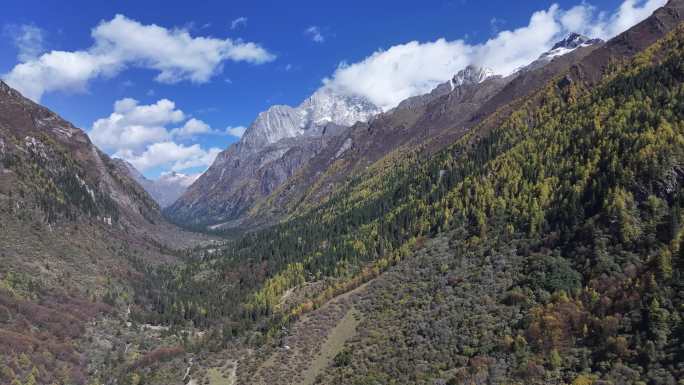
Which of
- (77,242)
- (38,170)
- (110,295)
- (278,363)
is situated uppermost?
(38,170)

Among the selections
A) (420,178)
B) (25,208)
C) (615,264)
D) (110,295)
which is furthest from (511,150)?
(25,208)

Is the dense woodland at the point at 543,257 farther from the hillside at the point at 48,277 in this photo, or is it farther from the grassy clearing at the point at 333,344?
the hillside at the point at 48,277

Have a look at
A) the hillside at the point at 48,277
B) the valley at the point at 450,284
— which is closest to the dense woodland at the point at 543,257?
the valley at the point at 450,284

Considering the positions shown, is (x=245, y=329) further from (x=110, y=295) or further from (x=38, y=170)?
(x=38, y=170)

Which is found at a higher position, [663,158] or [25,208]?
[25,208]

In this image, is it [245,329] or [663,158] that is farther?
[245,329]

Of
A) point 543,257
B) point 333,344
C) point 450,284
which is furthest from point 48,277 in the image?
point 543,257

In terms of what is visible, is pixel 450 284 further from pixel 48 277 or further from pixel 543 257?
pixel 48 277

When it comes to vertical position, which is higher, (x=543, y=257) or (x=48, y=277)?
(x=48, y=277)
